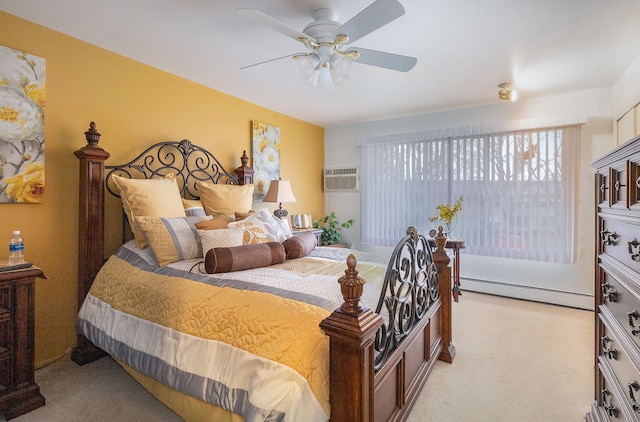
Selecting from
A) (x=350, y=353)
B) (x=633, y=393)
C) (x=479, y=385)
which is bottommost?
(x=479, y=385)

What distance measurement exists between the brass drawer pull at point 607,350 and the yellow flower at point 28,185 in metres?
3.37

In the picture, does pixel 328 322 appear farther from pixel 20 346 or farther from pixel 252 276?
pixel 20 346

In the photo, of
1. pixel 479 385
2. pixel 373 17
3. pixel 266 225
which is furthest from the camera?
pixel 266 225

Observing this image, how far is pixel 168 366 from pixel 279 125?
3.39m

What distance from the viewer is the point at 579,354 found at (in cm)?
239

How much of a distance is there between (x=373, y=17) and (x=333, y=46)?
0.42m

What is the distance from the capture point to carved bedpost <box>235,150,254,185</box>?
3.50 meters

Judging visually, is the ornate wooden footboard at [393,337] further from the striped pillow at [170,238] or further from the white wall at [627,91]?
the white wall at [627,91]

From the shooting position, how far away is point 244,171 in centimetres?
350

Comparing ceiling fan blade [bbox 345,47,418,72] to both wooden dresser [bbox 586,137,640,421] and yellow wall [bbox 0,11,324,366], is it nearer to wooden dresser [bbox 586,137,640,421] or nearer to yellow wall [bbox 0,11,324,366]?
wooden dresser [bbox 586,137,640,421]

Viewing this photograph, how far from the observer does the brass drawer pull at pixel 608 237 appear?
129 centimetres

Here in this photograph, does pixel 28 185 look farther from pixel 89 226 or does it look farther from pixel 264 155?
pixel 264 155

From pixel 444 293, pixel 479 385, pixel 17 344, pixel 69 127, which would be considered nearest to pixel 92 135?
pixel 69 127

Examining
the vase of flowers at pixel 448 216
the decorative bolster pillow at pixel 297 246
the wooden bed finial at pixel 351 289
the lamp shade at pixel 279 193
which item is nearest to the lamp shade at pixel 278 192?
the lamp shade at pixel 279 193
